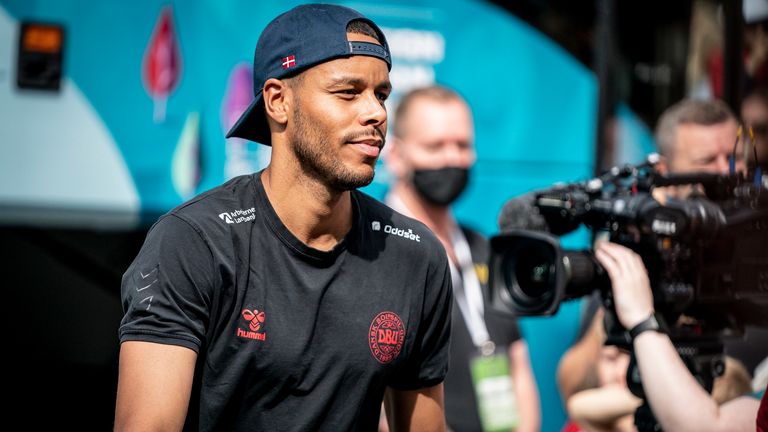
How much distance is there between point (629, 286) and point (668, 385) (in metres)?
0.34

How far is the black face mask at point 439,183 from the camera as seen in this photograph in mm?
4633

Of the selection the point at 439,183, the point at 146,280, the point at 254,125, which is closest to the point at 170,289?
the point at 146,280

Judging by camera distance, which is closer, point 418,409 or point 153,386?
point 153,386

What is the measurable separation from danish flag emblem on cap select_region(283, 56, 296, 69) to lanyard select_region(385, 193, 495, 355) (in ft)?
6.65

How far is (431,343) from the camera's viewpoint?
2.79 meters

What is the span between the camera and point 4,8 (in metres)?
4.26

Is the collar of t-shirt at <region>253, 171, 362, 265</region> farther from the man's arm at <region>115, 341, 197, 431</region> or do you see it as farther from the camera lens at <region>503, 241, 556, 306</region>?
the camera lens at <region>503, 241, 556, 306</region>

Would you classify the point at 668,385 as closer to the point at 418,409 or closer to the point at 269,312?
the point at 418,409

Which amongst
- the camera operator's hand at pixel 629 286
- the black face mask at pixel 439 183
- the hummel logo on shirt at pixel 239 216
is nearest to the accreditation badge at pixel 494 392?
the black face mask at pixel 439 183

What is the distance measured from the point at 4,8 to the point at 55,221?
91 centimetres

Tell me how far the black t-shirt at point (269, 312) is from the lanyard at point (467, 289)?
1.83 metres

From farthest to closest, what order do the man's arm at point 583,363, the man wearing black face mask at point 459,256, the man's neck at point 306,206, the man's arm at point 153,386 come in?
the man wearing black face mask at point 459,256 → the man's arm at point 583,363 → the man's neck at point 306,206 → the man's arm at point 153,386

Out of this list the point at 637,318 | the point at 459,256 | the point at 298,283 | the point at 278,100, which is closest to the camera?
the point at 298,283

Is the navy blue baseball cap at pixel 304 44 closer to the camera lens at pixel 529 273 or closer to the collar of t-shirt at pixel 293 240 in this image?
the collar of t-shirt at pixel 293 240
